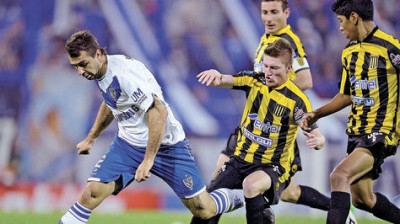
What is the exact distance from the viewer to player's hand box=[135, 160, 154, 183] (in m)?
5.58

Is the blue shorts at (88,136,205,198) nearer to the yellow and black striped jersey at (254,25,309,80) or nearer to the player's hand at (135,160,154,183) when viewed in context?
the player's hand at (135,160,154,183)

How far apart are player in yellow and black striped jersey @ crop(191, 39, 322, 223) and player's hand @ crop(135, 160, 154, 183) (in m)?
0.93

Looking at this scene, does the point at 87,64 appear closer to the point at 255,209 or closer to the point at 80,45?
the point at 80,45

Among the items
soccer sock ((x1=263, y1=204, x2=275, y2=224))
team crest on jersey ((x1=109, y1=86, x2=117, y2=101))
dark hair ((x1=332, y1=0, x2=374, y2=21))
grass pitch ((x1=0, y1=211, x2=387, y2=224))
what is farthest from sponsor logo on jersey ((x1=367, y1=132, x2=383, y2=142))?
grass pitch ((x1=0, y1=211, x2=387, y2=224))

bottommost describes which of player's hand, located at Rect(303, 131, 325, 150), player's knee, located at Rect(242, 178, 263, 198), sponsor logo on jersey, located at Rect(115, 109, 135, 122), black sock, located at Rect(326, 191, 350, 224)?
black sock, located at Rect(326, 191, 350, 224)

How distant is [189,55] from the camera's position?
43.3ft

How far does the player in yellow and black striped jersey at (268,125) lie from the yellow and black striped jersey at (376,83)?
419 millimetres

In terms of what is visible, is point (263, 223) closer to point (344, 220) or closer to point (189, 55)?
point (344, 220)

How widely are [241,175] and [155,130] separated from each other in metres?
1.09

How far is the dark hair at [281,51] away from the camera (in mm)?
6234

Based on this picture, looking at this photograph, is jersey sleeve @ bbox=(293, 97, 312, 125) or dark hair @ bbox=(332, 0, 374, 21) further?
jersey sleeve @ bbox=(293, 97, 312, 125)

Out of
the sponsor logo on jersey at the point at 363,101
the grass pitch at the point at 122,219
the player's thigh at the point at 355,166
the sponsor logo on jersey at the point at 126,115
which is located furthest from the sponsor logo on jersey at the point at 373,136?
the grass pitch at the point at 122,219

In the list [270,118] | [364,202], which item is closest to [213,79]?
[270,118]

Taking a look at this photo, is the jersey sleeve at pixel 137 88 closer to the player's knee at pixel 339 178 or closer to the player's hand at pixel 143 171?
the player's hand at pixel 143 171
